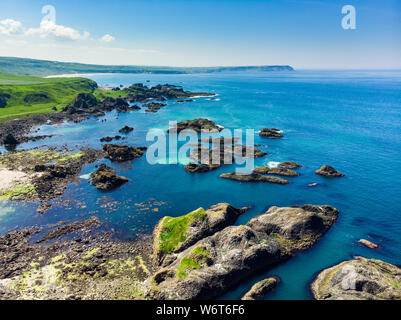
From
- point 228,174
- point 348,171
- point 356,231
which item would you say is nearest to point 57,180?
point 228,174

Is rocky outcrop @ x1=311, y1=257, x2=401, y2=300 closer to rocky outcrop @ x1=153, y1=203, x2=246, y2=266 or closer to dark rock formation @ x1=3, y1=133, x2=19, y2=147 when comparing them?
rocky outcrop @ x1=153, y1=203, x2=246, y2=266

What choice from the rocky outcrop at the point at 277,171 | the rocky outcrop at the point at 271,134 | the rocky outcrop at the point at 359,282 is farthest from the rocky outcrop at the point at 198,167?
the rocky outcrop at the point at 359,282

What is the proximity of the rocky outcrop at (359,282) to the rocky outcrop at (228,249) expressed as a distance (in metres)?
5.69

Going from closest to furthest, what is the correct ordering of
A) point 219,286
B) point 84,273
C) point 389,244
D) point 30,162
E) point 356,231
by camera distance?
point 219,286
point 84,273
point 389,244
point 356,231
point 30,162

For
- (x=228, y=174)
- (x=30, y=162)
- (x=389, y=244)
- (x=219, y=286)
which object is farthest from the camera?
(x=30, y=162)

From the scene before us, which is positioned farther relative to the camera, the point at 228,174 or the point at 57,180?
the point at 228,174

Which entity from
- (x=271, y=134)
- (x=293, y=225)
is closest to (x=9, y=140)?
(x=293, y=225)

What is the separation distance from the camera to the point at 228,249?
107ft

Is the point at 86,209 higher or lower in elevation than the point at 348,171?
lower

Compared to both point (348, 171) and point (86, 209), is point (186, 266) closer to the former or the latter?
point (86, 209)

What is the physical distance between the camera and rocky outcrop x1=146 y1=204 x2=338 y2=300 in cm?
2817

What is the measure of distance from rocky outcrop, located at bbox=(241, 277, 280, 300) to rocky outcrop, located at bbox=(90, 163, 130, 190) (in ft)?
124

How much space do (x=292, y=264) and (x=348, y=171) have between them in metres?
39.7

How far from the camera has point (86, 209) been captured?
150 ft
